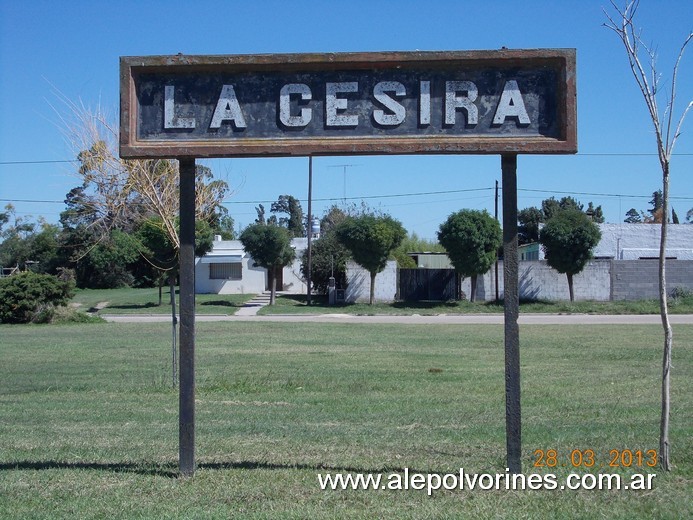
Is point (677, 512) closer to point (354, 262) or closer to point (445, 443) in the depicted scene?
point (445, 443)

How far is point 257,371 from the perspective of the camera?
53.8 feet

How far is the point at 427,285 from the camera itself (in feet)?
171

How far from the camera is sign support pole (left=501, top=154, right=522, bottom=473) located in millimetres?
6328

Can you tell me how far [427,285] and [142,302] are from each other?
694 inches

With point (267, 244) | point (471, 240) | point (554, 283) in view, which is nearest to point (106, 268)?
point (267, 244)

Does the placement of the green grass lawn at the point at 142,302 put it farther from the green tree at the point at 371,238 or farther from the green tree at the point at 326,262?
the green tree at the point at 371,238

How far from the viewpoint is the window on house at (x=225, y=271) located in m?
60.1

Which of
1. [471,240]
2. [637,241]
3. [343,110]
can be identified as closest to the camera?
[343,110]

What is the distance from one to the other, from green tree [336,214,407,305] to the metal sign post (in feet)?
133

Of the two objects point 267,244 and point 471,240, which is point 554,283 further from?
point 267,244

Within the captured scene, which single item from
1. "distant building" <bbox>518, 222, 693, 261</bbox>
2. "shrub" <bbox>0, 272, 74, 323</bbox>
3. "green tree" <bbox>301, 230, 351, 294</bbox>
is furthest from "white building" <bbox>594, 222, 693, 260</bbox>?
"shrub" <bbox>0, 272, 74, 323</bbox>

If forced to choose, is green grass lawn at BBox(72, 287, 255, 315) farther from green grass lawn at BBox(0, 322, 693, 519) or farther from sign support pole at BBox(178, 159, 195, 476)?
sign support pole at BBox(178, 159, 195, 476)

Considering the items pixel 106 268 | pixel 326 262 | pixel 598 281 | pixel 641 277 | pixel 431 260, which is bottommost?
pixel 598 281

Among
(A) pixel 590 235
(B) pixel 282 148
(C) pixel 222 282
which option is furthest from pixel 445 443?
(C) pixel 222 282
